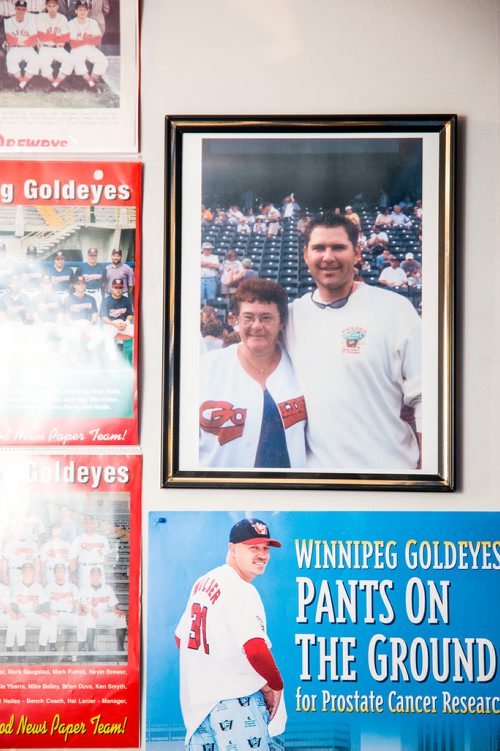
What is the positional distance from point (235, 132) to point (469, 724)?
131 cm

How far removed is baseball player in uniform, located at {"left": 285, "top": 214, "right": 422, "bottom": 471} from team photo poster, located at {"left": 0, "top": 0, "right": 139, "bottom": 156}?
0.48 meters

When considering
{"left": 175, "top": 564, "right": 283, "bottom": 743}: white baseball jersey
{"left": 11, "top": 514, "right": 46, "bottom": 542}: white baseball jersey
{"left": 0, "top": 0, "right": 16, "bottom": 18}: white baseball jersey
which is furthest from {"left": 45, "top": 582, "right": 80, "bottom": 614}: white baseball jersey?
{"left": 0, "top": 0, "right": 16, "bottom": 18}: white baseball jersey

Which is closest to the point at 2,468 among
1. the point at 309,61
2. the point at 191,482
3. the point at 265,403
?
the point at 191,482

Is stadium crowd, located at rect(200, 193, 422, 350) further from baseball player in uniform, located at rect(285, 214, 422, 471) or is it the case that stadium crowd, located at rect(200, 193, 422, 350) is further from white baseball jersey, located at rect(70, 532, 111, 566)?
white baseball jersey, located at rect(70, 532, 111, 566)

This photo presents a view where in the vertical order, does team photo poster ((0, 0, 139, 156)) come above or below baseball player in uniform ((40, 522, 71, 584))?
above

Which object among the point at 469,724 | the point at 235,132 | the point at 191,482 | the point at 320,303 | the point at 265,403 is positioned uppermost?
the point at 235,132

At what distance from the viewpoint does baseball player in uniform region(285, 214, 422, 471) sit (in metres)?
1.48

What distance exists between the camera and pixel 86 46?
59.4 inches

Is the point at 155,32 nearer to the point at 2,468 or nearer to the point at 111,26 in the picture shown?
the point at 111,26

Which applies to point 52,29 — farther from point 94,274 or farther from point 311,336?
point 311,336

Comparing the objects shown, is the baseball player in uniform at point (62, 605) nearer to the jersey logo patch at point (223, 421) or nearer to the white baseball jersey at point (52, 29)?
the jersey logo patch at point (223, 421)

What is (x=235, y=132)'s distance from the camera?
4.89ft

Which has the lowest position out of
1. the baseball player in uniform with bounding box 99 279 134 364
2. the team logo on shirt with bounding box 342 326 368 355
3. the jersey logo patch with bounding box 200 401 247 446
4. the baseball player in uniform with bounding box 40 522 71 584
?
the baseball player in uniform with bounding box 40 522 71 584

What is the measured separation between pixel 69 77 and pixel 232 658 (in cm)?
125
